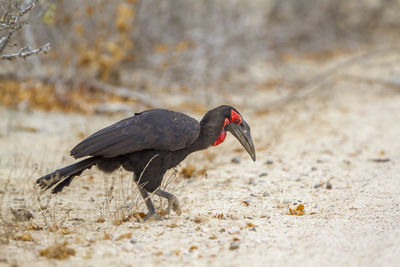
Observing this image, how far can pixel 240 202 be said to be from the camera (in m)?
4.56

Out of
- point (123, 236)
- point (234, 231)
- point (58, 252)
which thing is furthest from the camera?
point (234, 231)

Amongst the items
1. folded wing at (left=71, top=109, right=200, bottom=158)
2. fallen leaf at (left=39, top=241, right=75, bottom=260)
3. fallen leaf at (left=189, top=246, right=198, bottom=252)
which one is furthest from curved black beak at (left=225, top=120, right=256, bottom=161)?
fallen leaf at (left=39, top=241, right=75, bottom=260)

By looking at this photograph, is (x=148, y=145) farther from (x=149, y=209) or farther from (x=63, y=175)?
(x=63, y=175)

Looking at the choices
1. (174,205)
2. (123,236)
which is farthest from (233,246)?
(174,205)

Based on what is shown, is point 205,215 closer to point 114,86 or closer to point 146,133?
point 146,133

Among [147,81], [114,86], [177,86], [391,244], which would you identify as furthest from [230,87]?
[391,244]

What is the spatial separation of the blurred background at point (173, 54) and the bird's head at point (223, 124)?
12.4ft

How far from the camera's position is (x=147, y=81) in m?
10.3

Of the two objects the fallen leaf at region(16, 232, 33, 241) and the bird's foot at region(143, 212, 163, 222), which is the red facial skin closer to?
the bird's foot at region(143, 212, 163, 222)

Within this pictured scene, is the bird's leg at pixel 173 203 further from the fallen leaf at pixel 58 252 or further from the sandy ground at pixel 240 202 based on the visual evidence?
the fallen leaf at pixel 58 252

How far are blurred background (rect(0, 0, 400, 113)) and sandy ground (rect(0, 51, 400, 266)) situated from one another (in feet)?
3.20

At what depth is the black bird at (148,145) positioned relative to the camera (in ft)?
12.6

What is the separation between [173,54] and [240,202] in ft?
21.4

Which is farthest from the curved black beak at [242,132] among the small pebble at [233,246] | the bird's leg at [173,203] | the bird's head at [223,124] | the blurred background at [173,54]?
the blurred background at [173,54]
